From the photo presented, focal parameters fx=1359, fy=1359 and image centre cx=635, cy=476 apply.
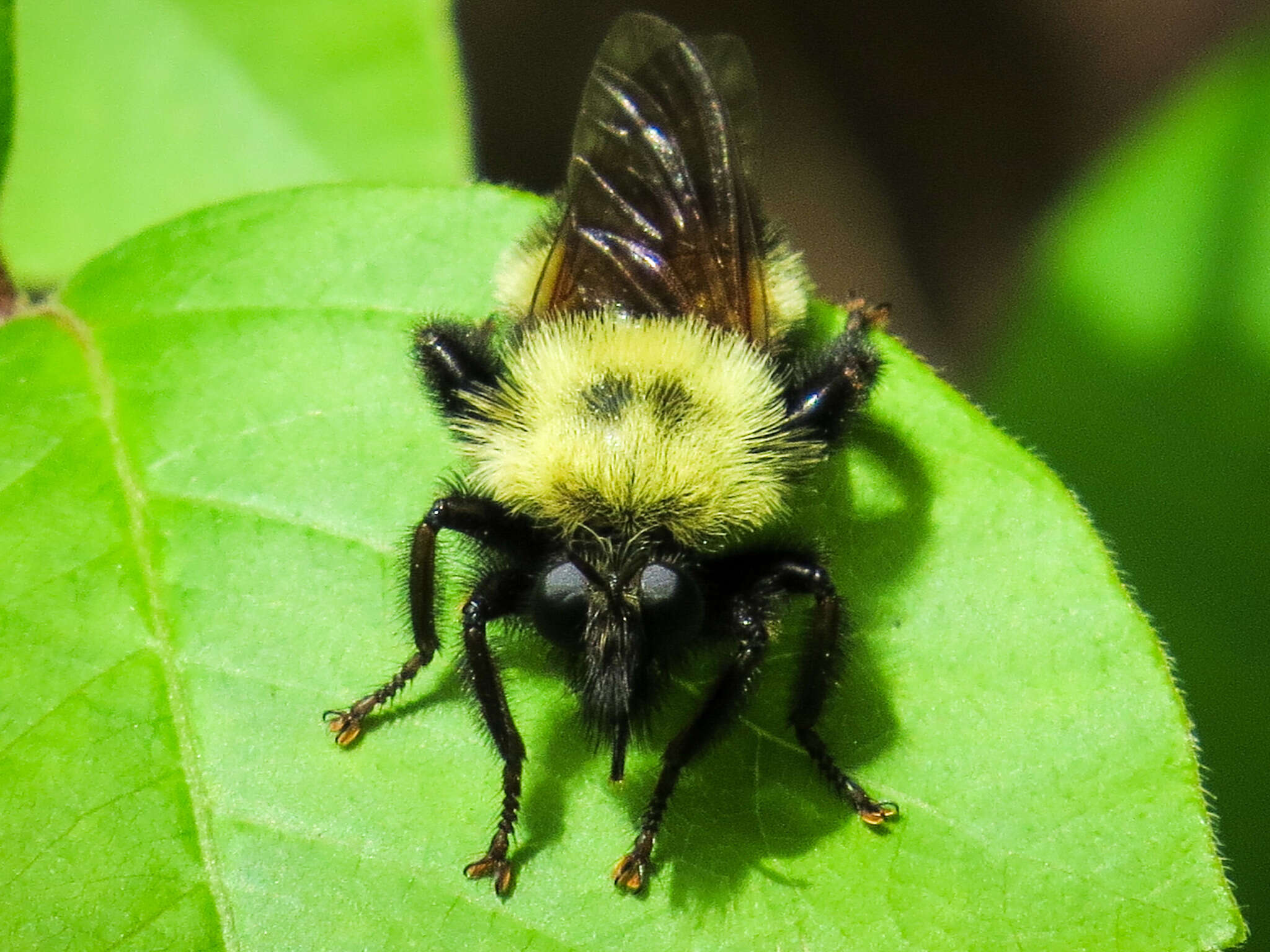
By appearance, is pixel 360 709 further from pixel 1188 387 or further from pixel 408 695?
pixel 1188 387

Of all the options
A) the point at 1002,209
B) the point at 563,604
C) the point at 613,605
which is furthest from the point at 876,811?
the point at 1002,209

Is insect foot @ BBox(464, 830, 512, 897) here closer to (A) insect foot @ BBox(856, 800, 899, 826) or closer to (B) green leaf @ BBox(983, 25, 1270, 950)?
(A) insect foot @ BBox(856, 800, 899, 826)

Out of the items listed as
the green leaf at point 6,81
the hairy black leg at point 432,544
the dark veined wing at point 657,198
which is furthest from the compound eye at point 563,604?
the green leaf at point 6,81

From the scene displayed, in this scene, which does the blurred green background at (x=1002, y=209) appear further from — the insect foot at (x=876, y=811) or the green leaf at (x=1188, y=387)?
the insect foot at (x=876, y=811)

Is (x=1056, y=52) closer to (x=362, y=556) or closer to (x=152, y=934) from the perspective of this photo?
(x=362, y=556)

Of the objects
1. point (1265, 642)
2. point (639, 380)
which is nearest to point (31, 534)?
point (639, 380)

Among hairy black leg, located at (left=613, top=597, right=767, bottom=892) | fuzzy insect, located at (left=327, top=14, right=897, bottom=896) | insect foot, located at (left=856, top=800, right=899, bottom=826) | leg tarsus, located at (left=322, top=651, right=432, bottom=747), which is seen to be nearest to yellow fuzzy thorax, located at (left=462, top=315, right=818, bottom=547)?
fuzzy insect, located at (left=327, top=14, right=897, bottom=896)
